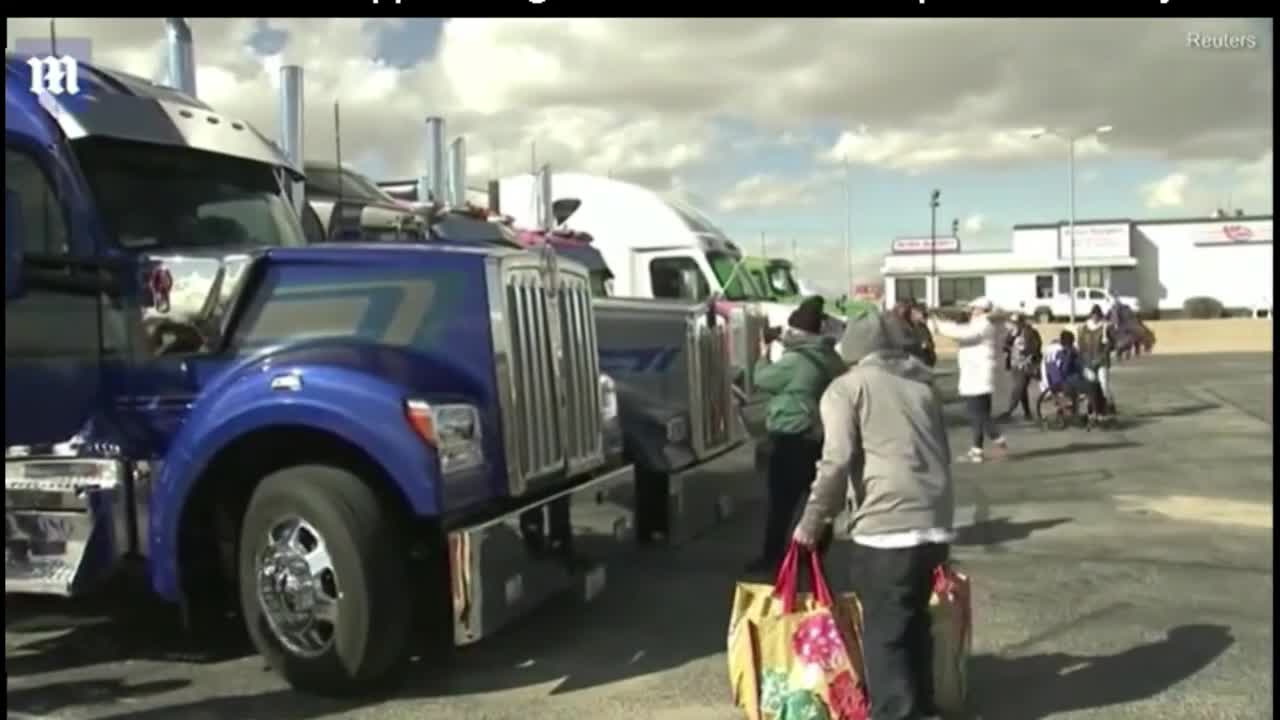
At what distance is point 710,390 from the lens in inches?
385

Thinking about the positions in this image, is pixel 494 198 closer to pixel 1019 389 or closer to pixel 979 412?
pixel 979 412

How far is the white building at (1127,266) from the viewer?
74188 millimetres

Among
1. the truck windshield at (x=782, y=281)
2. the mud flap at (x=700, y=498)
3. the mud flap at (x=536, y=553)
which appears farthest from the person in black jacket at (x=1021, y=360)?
the mud flap at (x=536, y=553)

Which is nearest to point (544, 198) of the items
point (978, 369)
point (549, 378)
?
point (978, 369)

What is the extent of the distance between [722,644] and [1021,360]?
12.0 metres

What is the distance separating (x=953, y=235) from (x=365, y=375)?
90.2 meters

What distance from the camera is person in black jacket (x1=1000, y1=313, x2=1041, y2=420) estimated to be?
17.9 metres

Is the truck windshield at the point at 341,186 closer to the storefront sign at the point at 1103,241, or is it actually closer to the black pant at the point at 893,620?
the black pant at the point at 893,620

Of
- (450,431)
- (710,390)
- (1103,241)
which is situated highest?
(1103,241)

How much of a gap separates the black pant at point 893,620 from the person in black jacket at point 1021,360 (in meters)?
12.7

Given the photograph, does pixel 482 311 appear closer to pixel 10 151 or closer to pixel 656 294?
pixel 10 151

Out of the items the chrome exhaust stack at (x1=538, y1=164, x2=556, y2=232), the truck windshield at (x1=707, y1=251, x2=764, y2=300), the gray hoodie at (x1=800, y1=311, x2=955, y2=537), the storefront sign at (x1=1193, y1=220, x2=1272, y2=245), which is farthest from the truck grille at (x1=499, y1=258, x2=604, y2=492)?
the storefront sign at (x1=1193, y1=220, x2=1272, y2=245)

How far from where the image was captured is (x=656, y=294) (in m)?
17.1

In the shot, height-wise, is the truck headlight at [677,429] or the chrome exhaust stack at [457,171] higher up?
the chrome exhaust stack at [457,171]
